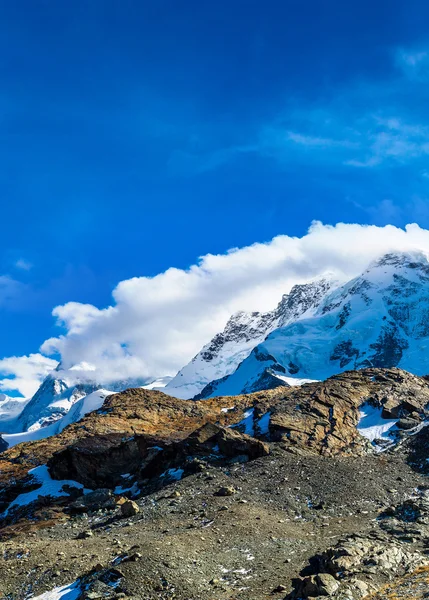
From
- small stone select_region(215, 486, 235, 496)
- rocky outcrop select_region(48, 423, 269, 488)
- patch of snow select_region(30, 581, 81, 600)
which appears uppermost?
rocky outcrop select_region(48, 423, 269, 488)

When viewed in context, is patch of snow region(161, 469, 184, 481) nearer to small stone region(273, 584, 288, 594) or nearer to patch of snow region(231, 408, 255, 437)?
patch of snow region(231, 408, 255, 437)

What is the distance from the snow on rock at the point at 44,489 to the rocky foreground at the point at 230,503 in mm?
227

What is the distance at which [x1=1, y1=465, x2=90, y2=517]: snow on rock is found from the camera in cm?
5541

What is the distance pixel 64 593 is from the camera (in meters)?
31.2

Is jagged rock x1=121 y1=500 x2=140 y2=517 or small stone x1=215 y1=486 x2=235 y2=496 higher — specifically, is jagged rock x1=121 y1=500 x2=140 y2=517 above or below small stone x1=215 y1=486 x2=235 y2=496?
below

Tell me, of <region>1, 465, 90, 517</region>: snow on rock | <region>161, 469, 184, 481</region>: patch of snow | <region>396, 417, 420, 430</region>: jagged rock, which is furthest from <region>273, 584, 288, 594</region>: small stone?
<region>396, 417, 420, 430</region>: jagged rock

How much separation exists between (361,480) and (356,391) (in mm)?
27523

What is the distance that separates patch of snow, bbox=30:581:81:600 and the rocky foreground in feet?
0.37

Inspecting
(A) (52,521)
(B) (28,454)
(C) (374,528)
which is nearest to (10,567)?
(A) (52,521)

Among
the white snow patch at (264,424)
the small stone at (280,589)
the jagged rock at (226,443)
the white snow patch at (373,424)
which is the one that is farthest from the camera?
the white snow patch at (373,424)

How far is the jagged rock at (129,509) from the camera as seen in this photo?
4544 centimetres

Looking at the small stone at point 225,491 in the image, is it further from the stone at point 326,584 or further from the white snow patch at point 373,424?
the white snow patch at point 373,424

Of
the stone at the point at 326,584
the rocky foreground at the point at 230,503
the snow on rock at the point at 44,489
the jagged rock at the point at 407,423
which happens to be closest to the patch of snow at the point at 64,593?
the rocky foreground at the point at 230,503

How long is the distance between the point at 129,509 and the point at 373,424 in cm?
3647
